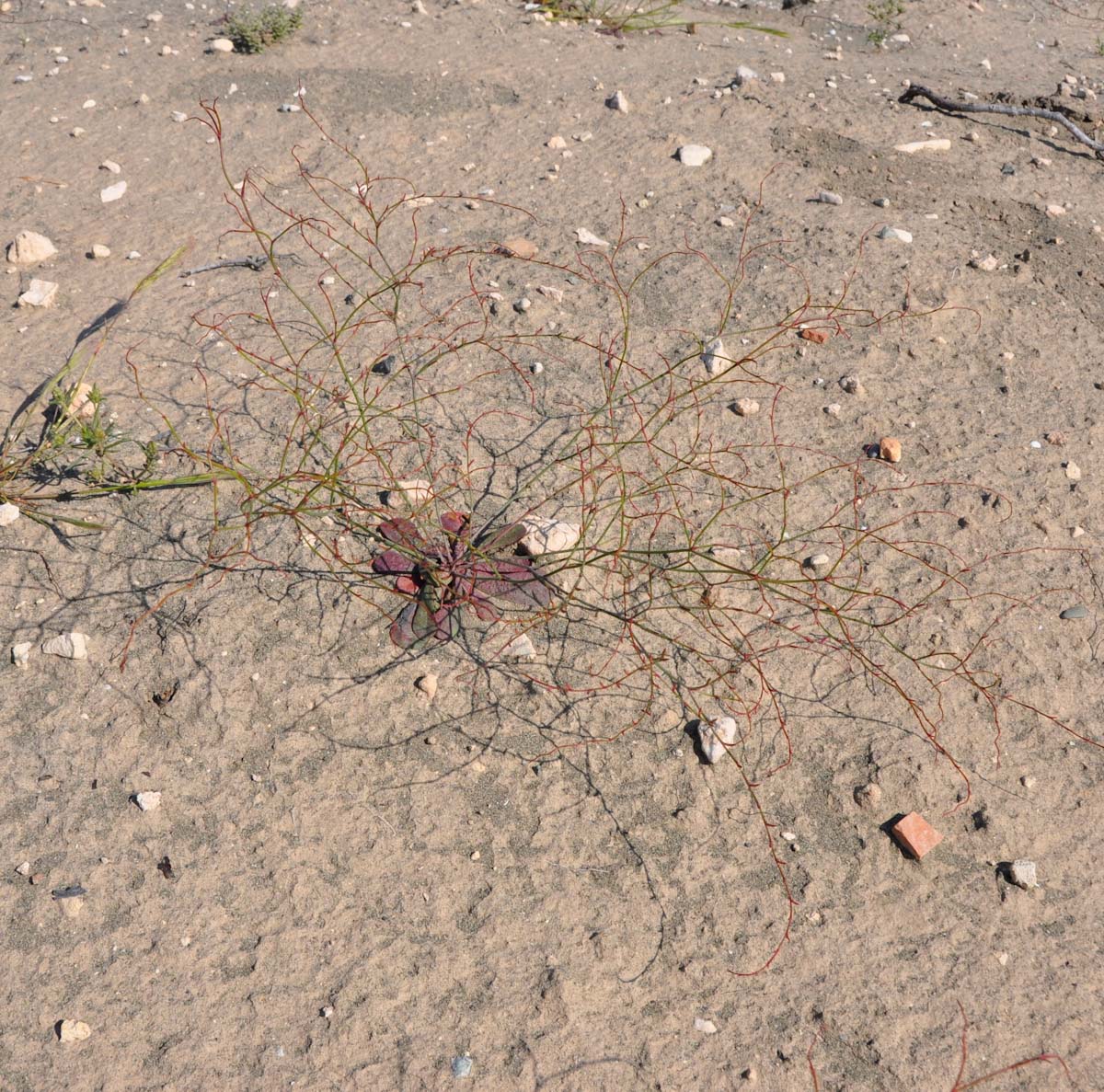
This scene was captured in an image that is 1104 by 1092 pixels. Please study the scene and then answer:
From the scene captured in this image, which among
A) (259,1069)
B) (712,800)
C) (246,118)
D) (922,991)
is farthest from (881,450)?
(246,118)

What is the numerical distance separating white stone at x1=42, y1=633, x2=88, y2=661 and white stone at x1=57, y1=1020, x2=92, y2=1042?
0.76 metres

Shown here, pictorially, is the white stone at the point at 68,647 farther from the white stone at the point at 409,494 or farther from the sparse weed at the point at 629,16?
the sparse weed at the point at 629,16

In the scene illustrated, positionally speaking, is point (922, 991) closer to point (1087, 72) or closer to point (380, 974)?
point (380, 974)

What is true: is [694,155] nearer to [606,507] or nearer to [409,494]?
[606,507]

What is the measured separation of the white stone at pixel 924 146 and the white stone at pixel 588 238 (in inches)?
54.4

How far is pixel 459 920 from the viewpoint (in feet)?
6.04

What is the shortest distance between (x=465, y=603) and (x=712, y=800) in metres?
0.72

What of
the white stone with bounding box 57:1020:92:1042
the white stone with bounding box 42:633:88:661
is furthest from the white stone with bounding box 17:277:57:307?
the white stone with bounding box 57:1020:92:1042

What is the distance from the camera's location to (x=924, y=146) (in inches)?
150

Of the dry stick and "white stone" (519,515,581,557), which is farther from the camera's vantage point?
the dry stick

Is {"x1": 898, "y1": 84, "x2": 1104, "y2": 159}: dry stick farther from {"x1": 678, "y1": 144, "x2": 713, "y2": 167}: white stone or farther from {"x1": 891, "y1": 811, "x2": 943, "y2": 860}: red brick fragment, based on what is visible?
{"x1": 891, "y1": 811, "x2": 943, "y2": 860}: red brick fragment

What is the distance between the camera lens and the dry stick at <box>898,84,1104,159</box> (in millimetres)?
3891

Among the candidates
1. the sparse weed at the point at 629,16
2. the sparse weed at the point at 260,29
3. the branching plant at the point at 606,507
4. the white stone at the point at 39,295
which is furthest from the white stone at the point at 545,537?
the sparse weed at the point at 629,16

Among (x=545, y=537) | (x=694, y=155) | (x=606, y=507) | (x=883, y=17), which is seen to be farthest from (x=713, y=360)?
(x=883, y=17)
